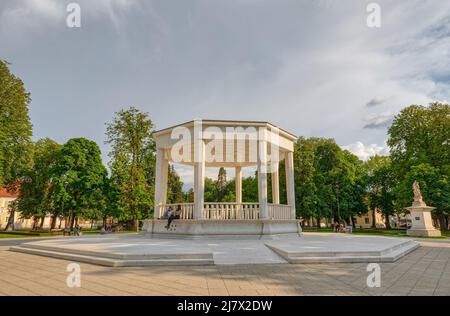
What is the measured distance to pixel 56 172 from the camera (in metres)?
37.0

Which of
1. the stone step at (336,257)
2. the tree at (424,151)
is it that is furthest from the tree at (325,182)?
the stone step at (336,257)

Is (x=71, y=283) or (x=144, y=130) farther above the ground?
(x=144, y=130)

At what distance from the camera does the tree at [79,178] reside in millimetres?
36156

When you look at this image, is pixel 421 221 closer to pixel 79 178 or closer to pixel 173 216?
pixel 173 216

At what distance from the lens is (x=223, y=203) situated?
15.7m

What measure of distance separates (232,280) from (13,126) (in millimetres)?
31546

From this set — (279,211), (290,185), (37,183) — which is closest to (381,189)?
(290,185)

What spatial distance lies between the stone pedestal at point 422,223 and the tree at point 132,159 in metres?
30.0

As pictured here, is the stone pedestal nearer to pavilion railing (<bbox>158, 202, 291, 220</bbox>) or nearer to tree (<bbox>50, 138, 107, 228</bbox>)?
pavilion railing (<bbox>158, 202, 291, 220</bbox>)

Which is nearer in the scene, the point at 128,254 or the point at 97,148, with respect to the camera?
the point at 128,254

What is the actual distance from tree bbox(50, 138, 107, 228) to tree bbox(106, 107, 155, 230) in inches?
127
